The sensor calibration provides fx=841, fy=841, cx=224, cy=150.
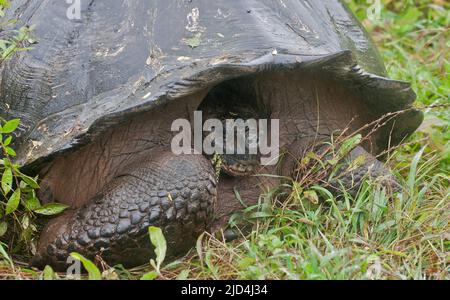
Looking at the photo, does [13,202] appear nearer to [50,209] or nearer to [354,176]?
[50,209]

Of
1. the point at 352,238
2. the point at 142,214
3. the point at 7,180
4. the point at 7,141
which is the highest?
the point at 7,141

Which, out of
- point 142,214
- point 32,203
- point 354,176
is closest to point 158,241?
point 142,214

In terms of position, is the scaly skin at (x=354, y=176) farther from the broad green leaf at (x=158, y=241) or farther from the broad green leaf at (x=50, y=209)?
the broad green leaf at (x=50, y=209)

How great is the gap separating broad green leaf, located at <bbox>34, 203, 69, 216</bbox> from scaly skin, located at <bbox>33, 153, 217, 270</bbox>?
94mm

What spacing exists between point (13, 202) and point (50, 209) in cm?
17

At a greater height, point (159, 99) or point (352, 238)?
point (159, 99)

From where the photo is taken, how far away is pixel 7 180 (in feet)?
11.1

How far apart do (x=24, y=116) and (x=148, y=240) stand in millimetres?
789

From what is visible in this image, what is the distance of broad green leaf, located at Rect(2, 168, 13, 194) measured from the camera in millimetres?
3389
